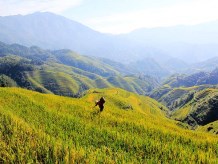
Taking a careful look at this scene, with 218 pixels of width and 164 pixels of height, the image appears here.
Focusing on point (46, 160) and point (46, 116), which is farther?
point (46, 116)

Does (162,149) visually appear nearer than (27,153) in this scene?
No

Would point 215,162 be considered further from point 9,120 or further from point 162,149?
point 9,120

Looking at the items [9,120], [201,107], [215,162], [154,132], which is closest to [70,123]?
[9,120]

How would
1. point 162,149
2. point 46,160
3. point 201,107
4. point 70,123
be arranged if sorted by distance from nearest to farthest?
1. point 46,160
2. point 162,149
3. point 70,123
4. point 201,107

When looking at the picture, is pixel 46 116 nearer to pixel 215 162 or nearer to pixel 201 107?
pixel 215 162

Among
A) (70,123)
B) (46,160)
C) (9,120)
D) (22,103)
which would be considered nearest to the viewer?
(46,160)

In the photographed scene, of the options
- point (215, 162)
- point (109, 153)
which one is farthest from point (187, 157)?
point (109, 153)

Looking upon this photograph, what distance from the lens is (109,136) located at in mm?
23625

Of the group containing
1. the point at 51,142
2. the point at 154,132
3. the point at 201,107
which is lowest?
the point at 201,107

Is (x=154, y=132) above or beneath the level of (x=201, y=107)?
above

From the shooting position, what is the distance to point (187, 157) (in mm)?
18219

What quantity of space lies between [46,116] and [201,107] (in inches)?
7133

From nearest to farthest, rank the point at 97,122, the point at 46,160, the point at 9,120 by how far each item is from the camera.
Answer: the point at 46,160 → the point at 9,120 → the point at 97,122

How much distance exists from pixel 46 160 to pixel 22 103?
923 inches
